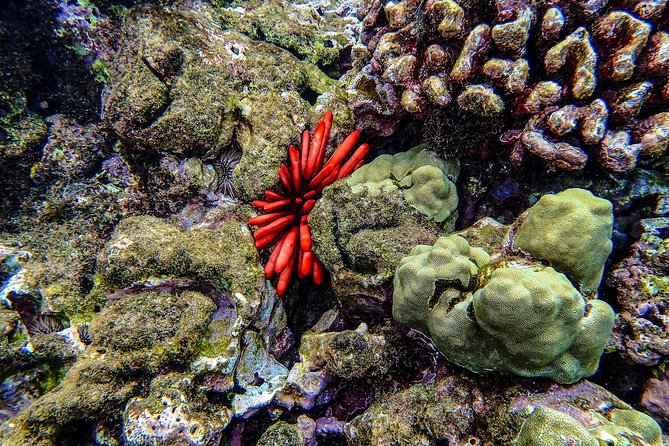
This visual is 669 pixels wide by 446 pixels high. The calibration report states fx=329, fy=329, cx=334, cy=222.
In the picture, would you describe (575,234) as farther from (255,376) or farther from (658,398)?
(255,376)

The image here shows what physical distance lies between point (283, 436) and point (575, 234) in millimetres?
2582

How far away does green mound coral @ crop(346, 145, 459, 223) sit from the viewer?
284 cm

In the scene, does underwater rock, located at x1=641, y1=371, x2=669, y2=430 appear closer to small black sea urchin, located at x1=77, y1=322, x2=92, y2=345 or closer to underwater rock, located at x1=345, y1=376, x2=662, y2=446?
underwater rock, located at x1=345, y1=376, x2=662, y2=446

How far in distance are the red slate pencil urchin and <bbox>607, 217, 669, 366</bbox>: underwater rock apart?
2329 mm

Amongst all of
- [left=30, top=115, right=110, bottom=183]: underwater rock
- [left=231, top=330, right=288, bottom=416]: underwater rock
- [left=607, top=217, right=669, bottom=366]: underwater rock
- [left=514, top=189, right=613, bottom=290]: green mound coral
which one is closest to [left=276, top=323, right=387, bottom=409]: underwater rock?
[left=231, top=330, right=288, bottom=416]: underwater rock

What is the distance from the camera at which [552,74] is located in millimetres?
2496

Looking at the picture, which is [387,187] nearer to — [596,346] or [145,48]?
[596,346]

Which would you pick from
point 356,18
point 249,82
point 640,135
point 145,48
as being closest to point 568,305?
point 640,135

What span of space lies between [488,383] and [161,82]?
375cm

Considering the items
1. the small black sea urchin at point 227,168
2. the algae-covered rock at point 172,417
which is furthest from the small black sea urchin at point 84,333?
the small black sea urchin at point 227,168

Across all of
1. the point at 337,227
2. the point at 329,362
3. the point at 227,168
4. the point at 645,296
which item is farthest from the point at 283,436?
the point at 645,296

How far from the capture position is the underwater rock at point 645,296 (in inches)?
88.0

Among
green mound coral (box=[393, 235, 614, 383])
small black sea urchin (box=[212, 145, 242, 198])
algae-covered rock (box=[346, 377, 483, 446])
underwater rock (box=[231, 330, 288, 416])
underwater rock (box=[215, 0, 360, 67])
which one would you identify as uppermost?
underwater rock (box=[215, 0, 360, 67])

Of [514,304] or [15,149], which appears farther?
[15,149]
